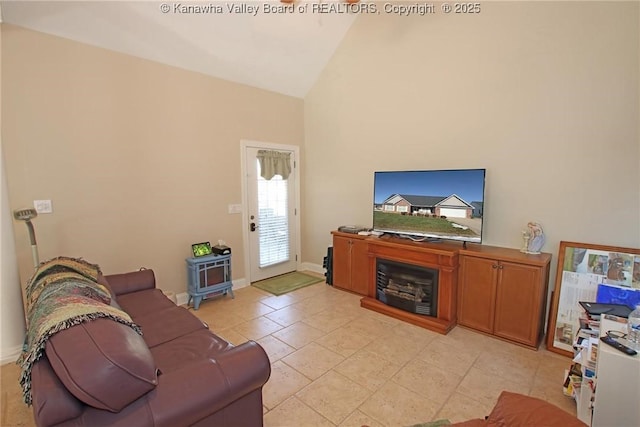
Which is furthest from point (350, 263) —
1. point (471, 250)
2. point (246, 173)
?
point (246, 173)

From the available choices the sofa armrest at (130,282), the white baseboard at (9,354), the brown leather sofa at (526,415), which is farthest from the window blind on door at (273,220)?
the brown leather sofa at (526,415)

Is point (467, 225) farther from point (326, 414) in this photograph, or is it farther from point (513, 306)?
point (326, 414)

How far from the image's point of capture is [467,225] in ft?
10.3

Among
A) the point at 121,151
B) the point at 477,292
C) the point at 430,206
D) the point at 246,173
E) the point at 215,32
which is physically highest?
the point at 215,32

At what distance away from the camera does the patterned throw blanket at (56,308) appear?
3.99 ft

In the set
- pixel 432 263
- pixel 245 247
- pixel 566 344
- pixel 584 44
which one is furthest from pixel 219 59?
pixel 566 344

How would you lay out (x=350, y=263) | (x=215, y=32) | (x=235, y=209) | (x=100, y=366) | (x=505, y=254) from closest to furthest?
(x=100, y=366)
(x=505, y=254)
(x=215, y=32)
(x=350, y=263)
(x=235, y=209)

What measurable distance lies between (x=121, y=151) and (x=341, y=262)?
116 inches

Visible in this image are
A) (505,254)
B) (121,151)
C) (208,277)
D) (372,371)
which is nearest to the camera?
(372,371)

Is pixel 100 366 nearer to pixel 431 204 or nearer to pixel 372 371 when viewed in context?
pixel 372 371

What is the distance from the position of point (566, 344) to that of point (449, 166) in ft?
6.58

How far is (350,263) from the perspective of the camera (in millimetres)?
4148

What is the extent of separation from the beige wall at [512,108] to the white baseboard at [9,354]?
149 inches

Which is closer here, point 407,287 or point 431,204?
point 431,204
